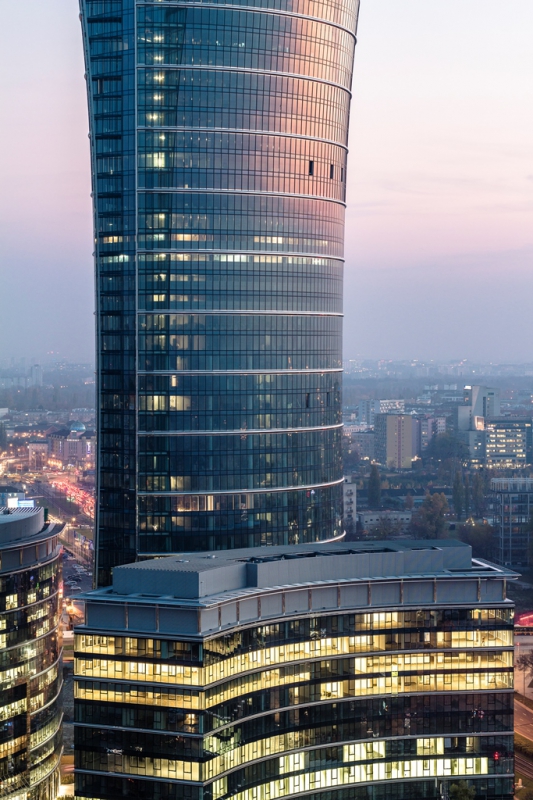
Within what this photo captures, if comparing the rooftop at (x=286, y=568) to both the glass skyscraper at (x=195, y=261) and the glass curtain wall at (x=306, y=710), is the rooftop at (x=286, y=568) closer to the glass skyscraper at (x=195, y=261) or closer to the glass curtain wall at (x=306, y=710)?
the glass curtain wall at (x=306, y=710)

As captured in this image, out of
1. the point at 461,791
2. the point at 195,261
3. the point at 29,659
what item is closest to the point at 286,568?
the point at 461,791

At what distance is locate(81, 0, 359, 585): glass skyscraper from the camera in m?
122

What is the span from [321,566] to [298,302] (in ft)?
149

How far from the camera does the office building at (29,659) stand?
100000 mm

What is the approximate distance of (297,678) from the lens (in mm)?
85438

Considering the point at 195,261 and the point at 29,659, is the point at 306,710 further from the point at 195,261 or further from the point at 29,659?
the point at 195,261

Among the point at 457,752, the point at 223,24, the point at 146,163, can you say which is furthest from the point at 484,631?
the point at 223,24

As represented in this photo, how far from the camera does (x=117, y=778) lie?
80.8m

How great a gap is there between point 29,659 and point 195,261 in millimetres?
41356

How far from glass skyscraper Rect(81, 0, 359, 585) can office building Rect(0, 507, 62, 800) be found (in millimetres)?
17240

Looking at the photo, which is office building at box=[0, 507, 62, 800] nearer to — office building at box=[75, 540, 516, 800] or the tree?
office building at box=[75, 540, 516, 800]

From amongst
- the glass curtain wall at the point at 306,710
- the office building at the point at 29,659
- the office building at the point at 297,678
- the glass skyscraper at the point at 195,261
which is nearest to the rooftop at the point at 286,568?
the office building at the point at 297,678

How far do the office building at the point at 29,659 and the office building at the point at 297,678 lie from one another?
1760 cm

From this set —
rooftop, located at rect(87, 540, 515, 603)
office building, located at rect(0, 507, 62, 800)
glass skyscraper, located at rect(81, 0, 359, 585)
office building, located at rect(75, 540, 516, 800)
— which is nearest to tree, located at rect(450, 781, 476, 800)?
office building, located at rect(75, 540, 516, 800)
